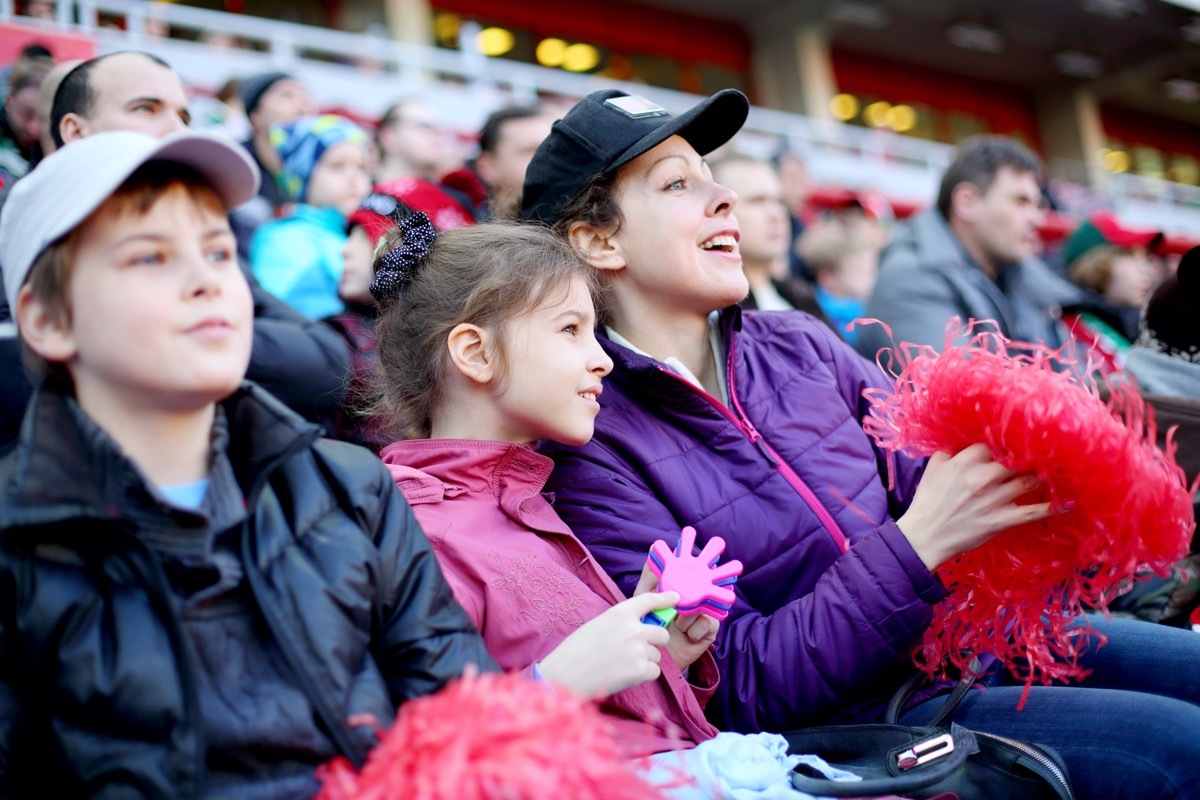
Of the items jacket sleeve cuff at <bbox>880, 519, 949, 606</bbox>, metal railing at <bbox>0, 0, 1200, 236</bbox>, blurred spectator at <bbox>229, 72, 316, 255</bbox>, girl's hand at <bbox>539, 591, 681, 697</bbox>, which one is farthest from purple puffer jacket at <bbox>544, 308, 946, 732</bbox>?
metal railing at <bbox>0, 0, 1200, 236</bbox>

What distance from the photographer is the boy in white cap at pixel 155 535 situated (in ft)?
3.84

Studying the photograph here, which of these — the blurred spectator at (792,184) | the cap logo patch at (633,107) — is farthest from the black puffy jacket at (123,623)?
the blurred spectator at (792,184)

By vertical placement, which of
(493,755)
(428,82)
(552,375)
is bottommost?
(493,755)

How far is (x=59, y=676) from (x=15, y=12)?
8.93 m

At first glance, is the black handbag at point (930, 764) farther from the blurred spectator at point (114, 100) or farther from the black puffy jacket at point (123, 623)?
the blurred spectator at point (114, 100)

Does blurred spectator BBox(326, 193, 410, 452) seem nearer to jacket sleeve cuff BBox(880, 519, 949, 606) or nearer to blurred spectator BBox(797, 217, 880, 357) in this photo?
jacket sleeve cuff BBox(880, 519, 949, 606)

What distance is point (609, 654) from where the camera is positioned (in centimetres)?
149

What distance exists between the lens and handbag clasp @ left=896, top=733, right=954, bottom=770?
1.61 metres

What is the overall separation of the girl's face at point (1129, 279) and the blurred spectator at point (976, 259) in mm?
1046

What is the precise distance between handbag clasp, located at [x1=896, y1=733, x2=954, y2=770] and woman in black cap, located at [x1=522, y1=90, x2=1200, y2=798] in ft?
0.61

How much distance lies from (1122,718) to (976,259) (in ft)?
9.50

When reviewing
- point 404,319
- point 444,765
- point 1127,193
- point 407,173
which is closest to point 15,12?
point 407,173

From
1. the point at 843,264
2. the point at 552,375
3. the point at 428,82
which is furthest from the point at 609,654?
the point at 428,82

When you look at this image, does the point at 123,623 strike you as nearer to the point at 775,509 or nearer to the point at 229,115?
the point at 775,509
